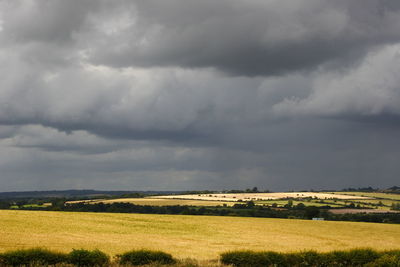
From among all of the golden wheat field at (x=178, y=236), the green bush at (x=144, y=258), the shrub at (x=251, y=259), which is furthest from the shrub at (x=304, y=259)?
the green bush at (x=144, y=258)

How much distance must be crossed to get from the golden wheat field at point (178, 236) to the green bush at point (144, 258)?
5368mm

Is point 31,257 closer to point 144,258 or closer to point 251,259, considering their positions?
point 144,258

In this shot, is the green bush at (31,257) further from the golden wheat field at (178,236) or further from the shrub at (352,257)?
the shrub at (352,257)

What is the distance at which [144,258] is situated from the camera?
2720cm

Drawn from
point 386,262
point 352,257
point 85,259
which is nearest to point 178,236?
point 352,257

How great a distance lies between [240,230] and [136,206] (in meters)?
59.5

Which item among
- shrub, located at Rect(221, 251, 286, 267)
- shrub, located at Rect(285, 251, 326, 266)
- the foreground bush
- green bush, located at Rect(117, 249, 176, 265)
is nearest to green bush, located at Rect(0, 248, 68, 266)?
green bush, located at Rect(117, 249, 176, 265)

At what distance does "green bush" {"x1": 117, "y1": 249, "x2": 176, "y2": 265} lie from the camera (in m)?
27.0

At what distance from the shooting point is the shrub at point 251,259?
91.8 ft

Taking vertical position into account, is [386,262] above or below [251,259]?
below

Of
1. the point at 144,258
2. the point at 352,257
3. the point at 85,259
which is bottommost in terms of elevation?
the point at 352,257

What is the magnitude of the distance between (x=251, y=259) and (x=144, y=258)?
676 cm

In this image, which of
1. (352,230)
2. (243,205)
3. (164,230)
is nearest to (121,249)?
(164,230)

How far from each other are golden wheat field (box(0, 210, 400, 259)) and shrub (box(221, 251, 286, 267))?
5153mm
